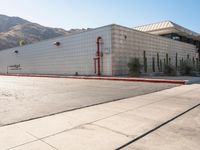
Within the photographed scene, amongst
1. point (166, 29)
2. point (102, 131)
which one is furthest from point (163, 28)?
point (102, 131)

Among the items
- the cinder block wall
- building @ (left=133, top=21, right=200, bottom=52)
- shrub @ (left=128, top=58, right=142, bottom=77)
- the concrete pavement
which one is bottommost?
the concrete pavement

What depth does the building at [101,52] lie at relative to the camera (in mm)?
20906

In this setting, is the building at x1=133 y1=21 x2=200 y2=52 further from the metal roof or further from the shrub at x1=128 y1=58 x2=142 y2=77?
the shrub at x1=128 y1=58 x2=142 y2=77

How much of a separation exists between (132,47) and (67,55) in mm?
8044

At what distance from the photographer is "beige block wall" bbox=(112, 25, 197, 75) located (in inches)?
816

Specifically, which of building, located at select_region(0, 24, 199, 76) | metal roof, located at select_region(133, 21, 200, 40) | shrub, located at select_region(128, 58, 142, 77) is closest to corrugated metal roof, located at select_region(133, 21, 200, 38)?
metal roof, located at select_region(133, 21, 200, 40)

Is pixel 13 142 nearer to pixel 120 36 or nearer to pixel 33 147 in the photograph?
pixel 33 147

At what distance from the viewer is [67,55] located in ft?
85.4

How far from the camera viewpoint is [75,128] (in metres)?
4.69

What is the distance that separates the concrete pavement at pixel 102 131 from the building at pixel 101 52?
1473cm

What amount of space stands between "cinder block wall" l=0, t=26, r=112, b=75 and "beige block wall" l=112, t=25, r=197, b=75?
Answer: 69cm

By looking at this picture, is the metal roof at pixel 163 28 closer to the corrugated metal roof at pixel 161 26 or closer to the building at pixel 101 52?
the corrugated metal roof at pixel 161 26

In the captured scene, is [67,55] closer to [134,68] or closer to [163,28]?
[134,68]

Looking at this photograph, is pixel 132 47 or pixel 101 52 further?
pixel 132 47
